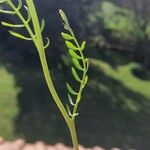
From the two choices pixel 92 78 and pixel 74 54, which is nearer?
pixel 74 54

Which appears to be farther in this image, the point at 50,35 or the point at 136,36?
the point at 136,36

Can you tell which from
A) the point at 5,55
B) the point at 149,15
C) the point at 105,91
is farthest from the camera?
the point at 149,15

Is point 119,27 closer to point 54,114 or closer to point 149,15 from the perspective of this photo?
point 149,15

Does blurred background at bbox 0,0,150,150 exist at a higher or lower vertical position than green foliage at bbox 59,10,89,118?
lower

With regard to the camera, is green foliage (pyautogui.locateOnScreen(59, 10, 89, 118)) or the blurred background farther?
the blurred background

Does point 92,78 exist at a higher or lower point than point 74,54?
lower

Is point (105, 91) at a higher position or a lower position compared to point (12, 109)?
lower

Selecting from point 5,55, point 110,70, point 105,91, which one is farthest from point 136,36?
point 5,55

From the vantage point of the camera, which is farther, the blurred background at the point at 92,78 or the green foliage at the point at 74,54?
the blurred background at the point at 92,78
